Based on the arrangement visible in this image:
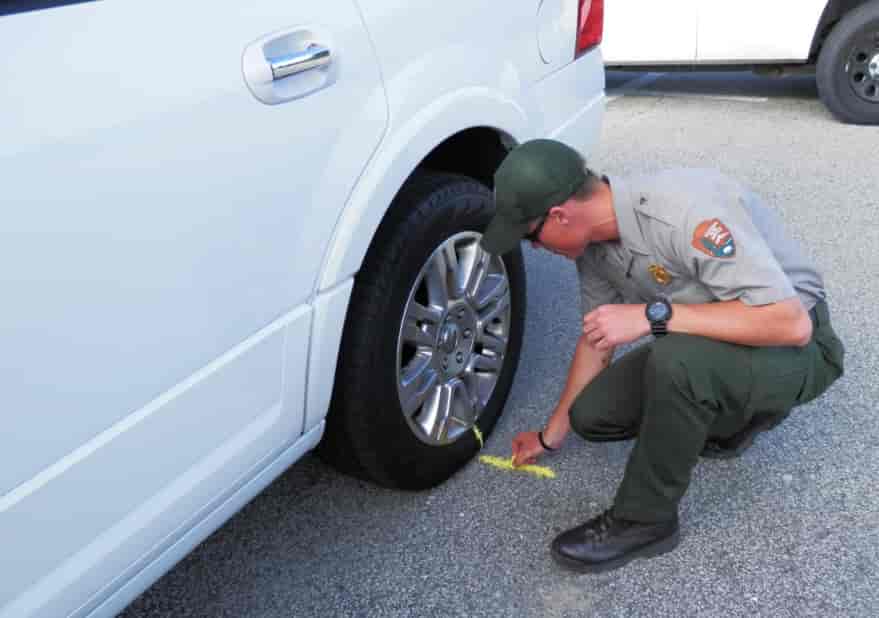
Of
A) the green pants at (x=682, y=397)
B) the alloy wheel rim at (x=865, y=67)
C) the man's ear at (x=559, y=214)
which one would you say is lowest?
the alloy wheel rim at (x=865, y=67)

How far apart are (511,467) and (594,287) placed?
62 cm

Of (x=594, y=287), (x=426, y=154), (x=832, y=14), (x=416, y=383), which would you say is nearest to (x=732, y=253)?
(x=594, y=287)

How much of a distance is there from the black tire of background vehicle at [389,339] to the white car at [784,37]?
3486 millimetres

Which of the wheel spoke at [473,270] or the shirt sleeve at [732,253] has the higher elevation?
the shirt sleeve at [732,253]

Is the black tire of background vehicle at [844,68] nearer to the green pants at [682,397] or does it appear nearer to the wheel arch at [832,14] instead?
the wheel arch at [832,14]

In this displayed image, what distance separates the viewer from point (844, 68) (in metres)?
4.98

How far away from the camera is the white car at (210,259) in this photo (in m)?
1.28

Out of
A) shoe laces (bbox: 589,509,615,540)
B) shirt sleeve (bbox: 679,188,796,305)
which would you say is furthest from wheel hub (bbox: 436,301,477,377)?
shirt sleeve (bbox: 679,188,796,305)

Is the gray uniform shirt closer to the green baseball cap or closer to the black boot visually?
the green baseball cap

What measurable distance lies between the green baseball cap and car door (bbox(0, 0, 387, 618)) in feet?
1.05

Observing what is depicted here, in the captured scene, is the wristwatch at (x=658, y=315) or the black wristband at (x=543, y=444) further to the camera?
the black wristband at (x=543, y=444)

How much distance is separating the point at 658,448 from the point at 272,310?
3.06ft

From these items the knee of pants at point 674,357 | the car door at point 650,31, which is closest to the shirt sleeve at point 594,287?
the knee of pants at point 674,357

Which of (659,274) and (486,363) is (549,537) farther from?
(659,274)
